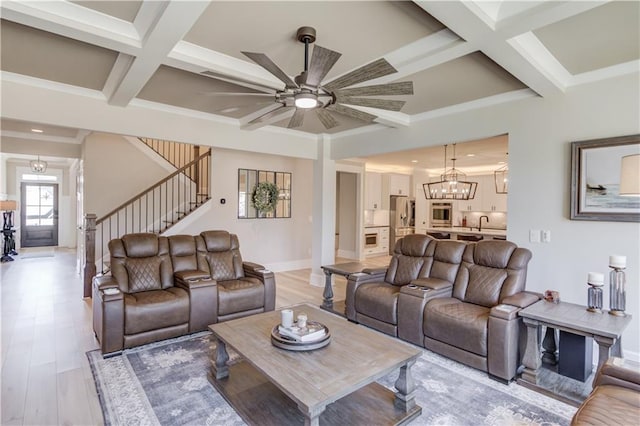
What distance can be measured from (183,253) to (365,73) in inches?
126

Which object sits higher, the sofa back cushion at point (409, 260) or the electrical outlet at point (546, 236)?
the electrical outlet at point (546, 236)

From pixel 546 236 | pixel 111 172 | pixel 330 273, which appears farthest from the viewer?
pixel 111 172

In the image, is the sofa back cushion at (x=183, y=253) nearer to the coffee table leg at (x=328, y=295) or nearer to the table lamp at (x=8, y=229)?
the coffee table leg at (x=328, y=295)

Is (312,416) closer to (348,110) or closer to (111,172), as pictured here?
(348,110)

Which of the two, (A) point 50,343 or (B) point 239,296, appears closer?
(A) point 50,343

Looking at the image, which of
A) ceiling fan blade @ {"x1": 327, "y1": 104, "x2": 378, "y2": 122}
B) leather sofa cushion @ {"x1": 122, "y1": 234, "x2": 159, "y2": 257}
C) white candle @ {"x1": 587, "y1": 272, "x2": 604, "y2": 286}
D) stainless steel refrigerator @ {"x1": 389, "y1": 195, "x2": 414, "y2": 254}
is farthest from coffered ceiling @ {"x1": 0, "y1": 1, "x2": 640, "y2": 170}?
stainless steel refrigerator @ {"x1": 389, "y1": 195, "x2": 414, "y2": 254}

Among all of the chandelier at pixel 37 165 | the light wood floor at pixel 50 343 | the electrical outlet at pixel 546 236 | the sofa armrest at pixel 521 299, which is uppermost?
the chandelier at pixel 37 165

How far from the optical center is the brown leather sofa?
1.54m

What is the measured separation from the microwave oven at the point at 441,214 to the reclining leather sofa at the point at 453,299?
19.4 feet

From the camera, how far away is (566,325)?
2529 millimetres

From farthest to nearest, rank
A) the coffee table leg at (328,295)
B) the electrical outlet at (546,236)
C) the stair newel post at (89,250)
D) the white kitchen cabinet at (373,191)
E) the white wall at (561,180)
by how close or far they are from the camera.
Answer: the white kitchen cabinet at (373,191) < the stair newel post at (89,250) < the coffee table leg at (328,295) < the electrical outlet at (546,236) < the white wall at (561,180)

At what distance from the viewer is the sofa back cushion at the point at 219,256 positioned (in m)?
4.34

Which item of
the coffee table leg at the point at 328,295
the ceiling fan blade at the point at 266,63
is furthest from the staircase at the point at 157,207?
the ceiling fan blade at the point at 266,63

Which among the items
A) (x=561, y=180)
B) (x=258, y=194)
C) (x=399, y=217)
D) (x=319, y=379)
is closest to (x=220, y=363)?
(x=319, y=379)
